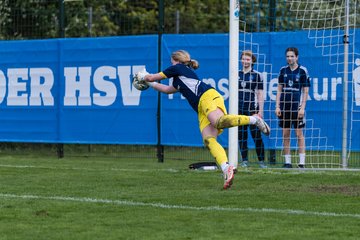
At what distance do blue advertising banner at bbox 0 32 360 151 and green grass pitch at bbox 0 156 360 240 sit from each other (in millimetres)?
2158

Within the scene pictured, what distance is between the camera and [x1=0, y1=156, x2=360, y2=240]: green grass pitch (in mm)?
8109

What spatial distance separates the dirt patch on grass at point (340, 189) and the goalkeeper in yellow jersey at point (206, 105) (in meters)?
1.02

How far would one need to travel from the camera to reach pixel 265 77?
1627 centimetres

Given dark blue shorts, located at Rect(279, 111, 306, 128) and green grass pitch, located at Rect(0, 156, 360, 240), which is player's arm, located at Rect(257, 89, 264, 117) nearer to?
dark blue shorts, located at Rect(279, 111, 306, 128)

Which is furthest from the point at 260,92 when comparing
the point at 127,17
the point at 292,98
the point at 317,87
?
the point at 127,17

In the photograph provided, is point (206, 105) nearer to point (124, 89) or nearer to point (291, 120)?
point (291, 120)

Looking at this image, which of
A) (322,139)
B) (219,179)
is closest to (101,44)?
(322,139)

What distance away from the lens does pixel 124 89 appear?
57.8 feet

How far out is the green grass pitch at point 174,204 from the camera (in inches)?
319

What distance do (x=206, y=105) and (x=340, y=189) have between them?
1.99m

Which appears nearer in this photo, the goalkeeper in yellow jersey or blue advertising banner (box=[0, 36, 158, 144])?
the goalkeeper in yellow jersey

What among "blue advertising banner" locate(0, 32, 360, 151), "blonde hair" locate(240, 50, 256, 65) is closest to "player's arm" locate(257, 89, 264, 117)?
"blonde hair" locate(240, 50, 256, 65)

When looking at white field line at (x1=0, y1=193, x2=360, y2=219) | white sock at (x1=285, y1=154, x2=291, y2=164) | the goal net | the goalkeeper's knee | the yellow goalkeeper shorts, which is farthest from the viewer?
the goal net

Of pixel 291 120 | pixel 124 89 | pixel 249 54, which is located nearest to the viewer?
pixel 249 54
